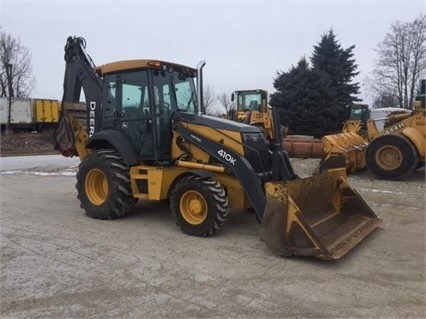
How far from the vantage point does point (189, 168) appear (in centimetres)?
702

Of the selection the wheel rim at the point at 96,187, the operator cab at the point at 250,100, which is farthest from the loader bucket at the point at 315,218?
the operator cab at the point at 250,100

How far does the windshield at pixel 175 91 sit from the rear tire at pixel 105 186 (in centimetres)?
121

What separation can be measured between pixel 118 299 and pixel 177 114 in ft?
12.0

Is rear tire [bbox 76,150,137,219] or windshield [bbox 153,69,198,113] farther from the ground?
windshield [bbox 153,69,198,113]

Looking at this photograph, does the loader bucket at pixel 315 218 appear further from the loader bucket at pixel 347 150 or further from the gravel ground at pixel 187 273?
the loader bucket at pixel 347 150

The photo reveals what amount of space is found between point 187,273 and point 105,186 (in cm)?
327

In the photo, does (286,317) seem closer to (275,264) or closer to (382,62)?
(275,264)

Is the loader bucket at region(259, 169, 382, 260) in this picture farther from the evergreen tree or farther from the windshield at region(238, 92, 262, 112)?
the evergreen tree

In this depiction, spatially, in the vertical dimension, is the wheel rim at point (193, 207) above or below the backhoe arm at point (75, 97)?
below

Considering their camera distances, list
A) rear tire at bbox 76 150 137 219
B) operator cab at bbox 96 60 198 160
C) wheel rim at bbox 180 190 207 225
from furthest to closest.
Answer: rear tire at bbox 76 150 137 219, operator cab at bbox 96 60 198 160, wheel rim at bbox 180 190 207 225

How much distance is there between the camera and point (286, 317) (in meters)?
4.02

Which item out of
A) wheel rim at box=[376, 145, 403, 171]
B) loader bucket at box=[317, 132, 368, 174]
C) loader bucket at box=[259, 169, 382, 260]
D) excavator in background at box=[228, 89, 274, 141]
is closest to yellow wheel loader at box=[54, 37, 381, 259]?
loader bucket at box=[259, 169, 382, 260]

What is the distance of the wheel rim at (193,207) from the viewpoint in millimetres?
6500

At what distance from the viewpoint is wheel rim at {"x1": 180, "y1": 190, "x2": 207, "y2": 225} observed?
256 inches
